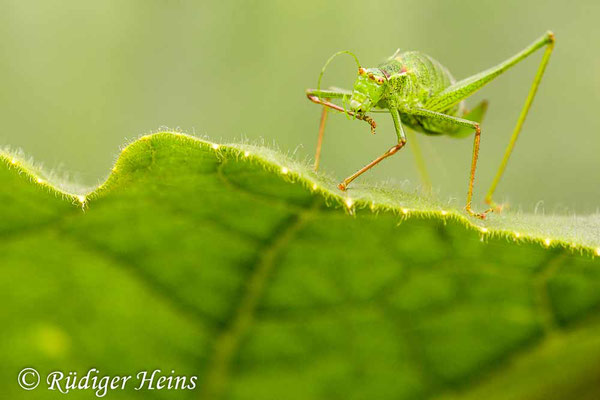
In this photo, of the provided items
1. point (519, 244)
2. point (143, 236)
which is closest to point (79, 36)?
point (143, 236)

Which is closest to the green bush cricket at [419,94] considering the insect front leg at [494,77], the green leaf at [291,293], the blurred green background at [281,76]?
the insect front leg at [494,77]

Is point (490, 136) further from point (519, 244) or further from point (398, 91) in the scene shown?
point (519, 244)

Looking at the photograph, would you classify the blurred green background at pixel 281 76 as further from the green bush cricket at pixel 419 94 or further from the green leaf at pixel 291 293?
the green leaf at pixel 291 293

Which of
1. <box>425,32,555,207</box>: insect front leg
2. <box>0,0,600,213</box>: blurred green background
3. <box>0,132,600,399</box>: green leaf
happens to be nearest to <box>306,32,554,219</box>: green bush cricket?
<box>425,32,555,207</box>: insect front leg

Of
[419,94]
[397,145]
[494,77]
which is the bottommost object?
[397,145]

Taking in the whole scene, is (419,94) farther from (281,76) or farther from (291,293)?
(291,293)

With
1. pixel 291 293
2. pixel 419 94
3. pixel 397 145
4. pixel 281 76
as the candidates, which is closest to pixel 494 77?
pixel 419 94
